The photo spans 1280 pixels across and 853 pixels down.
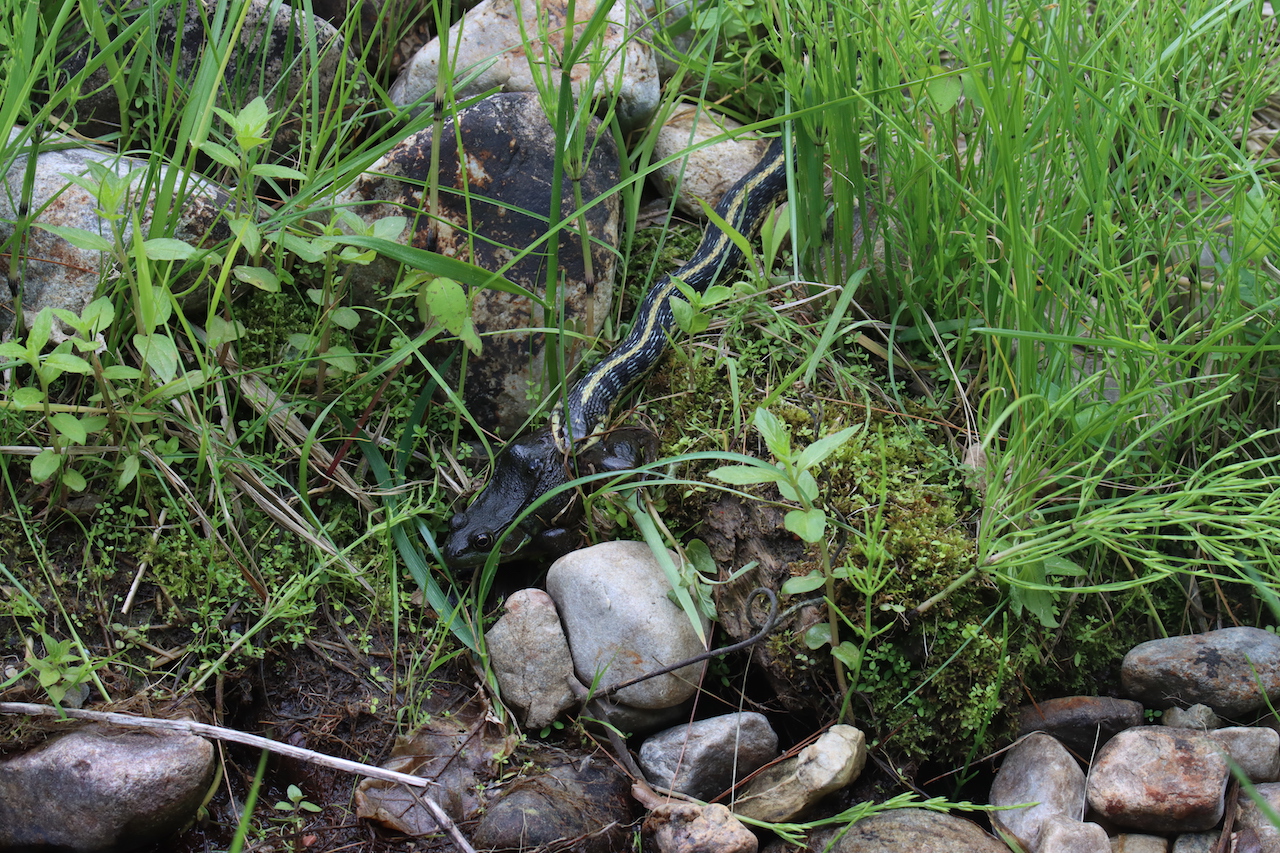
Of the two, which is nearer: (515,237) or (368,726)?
(368,726)

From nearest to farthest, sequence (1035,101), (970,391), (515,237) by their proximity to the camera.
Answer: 1. (1035,101)
2. (970,391)
3. (515,237)

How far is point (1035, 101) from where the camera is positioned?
243cm

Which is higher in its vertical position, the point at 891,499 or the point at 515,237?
the point at 515,237

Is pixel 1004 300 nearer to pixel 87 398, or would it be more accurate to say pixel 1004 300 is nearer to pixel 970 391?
pixel 970 391

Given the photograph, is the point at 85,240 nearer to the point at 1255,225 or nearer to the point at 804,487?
the point at 804,487

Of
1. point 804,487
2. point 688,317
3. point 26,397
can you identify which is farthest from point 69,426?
point 804,487

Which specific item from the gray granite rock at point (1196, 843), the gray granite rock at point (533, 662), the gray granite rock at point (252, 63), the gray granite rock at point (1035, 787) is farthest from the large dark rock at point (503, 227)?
the gray granite rock at point (1196, 843)

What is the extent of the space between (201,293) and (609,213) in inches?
55.0

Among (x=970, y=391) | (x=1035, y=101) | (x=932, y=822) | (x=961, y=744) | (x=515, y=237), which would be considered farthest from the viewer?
(x=515, y=237)

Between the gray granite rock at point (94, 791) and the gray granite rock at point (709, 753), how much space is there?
Result: 1.12m

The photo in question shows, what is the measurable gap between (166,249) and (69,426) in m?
0.50

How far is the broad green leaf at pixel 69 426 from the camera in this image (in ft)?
7.00

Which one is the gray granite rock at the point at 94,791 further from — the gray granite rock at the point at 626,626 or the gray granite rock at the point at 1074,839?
the gray granite rock at the point at 1074,839

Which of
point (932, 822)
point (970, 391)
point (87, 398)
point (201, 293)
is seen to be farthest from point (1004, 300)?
point (87, 398)
